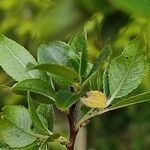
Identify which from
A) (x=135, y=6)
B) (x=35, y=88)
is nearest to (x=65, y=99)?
(x=35, y=88)

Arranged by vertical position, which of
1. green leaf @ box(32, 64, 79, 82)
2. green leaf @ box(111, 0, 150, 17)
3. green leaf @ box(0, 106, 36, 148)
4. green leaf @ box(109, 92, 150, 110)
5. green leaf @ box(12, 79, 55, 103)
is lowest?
green leaf @ box(0, 106, 36, 148)

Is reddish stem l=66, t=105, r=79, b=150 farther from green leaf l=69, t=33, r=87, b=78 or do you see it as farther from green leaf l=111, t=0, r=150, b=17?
green leaf l=111, t=0, r=150, b=17

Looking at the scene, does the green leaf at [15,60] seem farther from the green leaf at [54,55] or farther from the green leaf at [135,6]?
the green leaf at [135,6]

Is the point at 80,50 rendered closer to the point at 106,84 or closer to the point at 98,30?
the point at 106,84

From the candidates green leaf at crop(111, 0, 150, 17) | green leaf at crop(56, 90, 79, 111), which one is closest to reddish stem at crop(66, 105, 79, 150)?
green leaf at crop(56, 90, 79, 111)

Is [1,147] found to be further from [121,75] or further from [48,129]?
[121,75]

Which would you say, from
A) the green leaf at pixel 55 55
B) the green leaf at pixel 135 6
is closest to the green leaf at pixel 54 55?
the green leaf at pixel 55 55

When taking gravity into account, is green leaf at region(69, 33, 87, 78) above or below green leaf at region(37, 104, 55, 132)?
above
